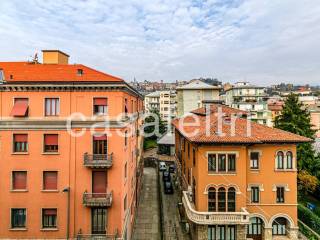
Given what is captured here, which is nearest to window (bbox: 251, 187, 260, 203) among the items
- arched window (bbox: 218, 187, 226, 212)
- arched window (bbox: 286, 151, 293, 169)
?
arched window (bbox: 218, 187, 226, 212)

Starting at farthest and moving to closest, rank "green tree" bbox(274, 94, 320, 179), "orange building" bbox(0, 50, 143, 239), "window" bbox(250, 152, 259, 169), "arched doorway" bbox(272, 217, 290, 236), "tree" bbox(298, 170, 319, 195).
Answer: "green tree" bbox(274, 94, 320, 179) < "tree" bbox(298, 170, 319, 195) < "window" bbox(250, 152, 259, 169) < "arched doorway" bbox(272, 217, 290, 236) < "orange building" bbox(0, 50, 143, 239)

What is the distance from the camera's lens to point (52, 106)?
2386 cm

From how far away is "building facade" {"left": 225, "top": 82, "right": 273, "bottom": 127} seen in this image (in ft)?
259

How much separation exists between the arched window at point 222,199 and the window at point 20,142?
1808cm

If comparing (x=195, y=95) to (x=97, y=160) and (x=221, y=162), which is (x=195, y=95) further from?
(x=97, y=160)

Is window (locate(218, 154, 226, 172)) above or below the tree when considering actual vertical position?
above

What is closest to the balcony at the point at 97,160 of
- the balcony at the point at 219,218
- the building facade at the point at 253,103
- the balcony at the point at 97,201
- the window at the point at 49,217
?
the balcony at the point at 97,201

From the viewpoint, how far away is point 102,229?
2358 centimetres

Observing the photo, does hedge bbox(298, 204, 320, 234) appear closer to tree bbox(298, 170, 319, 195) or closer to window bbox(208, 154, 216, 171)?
tree bbox(298, 170, 319, 195)

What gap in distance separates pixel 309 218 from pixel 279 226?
21.4 ft

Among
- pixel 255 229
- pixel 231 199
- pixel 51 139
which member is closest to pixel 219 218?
pixel 231 199

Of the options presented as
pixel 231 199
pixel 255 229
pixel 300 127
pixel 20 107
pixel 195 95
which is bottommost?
pixel 255 229

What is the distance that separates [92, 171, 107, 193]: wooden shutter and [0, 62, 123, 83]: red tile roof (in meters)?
8.04

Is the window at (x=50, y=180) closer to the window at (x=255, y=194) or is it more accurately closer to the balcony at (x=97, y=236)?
the balcony at (x=97, y=236)
